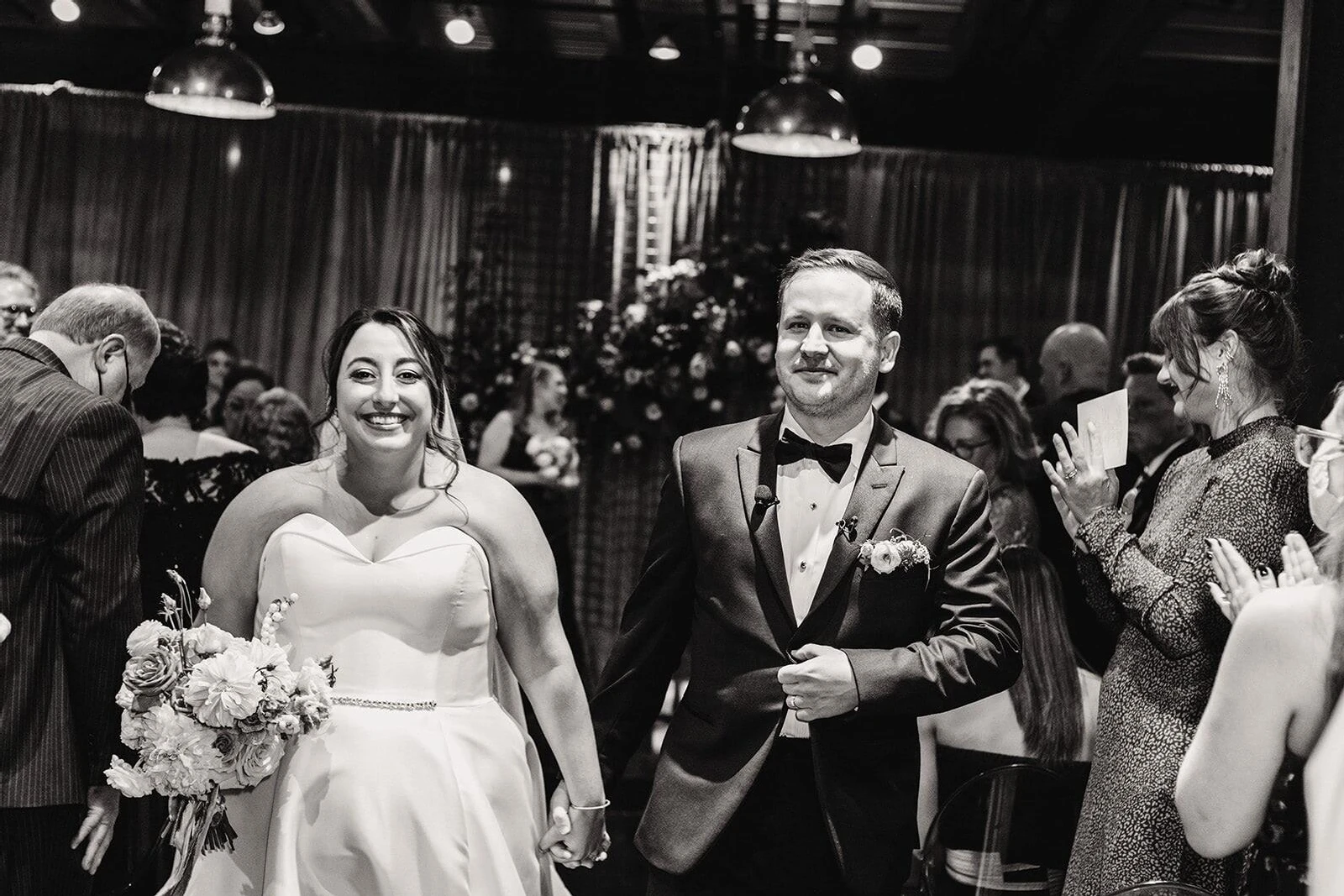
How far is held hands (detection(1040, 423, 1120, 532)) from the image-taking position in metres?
3.16

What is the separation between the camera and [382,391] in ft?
10.0

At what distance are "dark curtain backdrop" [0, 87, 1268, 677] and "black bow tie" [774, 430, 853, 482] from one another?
7.44 m

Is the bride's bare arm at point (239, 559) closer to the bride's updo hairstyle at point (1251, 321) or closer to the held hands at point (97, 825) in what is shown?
the held hands at point (97, 825)

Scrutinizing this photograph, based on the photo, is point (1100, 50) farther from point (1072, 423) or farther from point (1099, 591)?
point (1099, 591)

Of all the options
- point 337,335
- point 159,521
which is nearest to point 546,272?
point 159,521

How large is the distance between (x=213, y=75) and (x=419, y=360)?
326cm

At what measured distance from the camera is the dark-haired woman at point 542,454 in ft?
23.8

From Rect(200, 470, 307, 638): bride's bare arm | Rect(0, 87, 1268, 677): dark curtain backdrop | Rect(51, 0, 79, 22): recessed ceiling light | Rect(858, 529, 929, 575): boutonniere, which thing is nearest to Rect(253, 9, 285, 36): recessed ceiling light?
Rect(0, 87, 1268, 677): dark curtain backdrop

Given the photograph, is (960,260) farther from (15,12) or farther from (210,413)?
(15,12)

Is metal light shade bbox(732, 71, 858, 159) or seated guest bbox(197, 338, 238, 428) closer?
metal light shade bbox(732, 71, 858, 159)

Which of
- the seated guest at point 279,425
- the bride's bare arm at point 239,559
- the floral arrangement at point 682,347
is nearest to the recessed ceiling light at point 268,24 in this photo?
A: the floral arrangement at point 682,347

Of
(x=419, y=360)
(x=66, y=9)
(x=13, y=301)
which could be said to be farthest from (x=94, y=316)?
(x=66, y=9)

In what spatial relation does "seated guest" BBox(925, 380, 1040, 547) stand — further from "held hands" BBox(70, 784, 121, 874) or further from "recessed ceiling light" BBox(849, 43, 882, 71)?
"recessed ceiling light" BBox(849, 43, 882, 71)

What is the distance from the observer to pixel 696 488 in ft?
9.57
